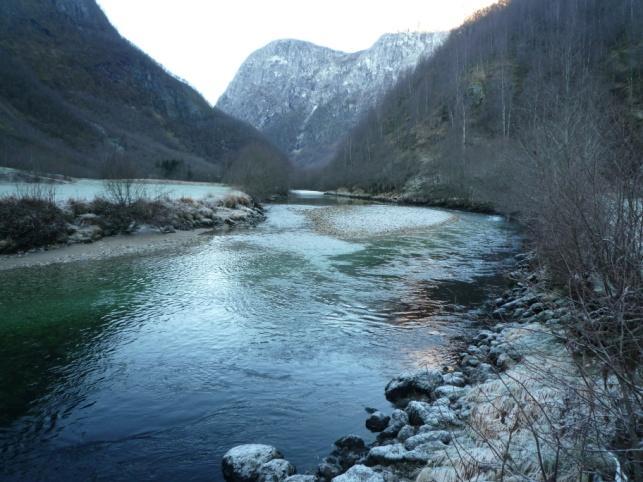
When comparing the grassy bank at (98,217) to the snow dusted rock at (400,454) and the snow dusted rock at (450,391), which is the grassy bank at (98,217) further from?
the snow dusted rock at (400,454)

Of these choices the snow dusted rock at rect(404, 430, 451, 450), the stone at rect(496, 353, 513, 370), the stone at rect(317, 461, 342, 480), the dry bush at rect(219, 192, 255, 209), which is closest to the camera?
the stone at rect(317, 461, 342, 480)

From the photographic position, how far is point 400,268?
54.4 ft

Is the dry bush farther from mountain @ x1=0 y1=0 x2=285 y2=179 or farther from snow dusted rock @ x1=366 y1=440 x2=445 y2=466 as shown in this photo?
snow dusted rock @ x1=366 y1=440 x2=445 y2=466

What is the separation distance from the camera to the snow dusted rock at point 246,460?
4967mm

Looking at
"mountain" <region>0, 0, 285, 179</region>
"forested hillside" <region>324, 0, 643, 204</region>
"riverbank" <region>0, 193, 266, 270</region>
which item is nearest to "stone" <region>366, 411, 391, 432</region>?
"riverbank" <region>0, 193, 266, 270</region>

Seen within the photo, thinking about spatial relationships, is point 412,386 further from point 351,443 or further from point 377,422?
point 351,443

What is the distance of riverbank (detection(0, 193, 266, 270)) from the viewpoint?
18984mm

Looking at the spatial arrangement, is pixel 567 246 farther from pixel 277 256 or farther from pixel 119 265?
pixel 119 265

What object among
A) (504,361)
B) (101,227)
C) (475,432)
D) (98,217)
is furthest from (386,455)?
(98,217)

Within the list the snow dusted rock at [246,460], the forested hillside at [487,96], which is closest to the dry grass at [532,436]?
the snow dusted rock at [246,460]

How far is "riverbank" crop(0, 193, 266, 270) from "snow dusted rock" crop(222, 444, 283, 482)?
1577 cm

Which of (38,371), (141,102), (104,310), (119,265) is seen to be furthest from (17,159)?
(141,102)

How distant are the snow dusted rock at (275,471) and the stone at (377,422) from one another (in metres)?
1.52

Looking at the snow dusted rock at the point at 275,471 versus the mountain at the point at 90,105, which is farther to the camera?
the mountain at the point at 90,105
